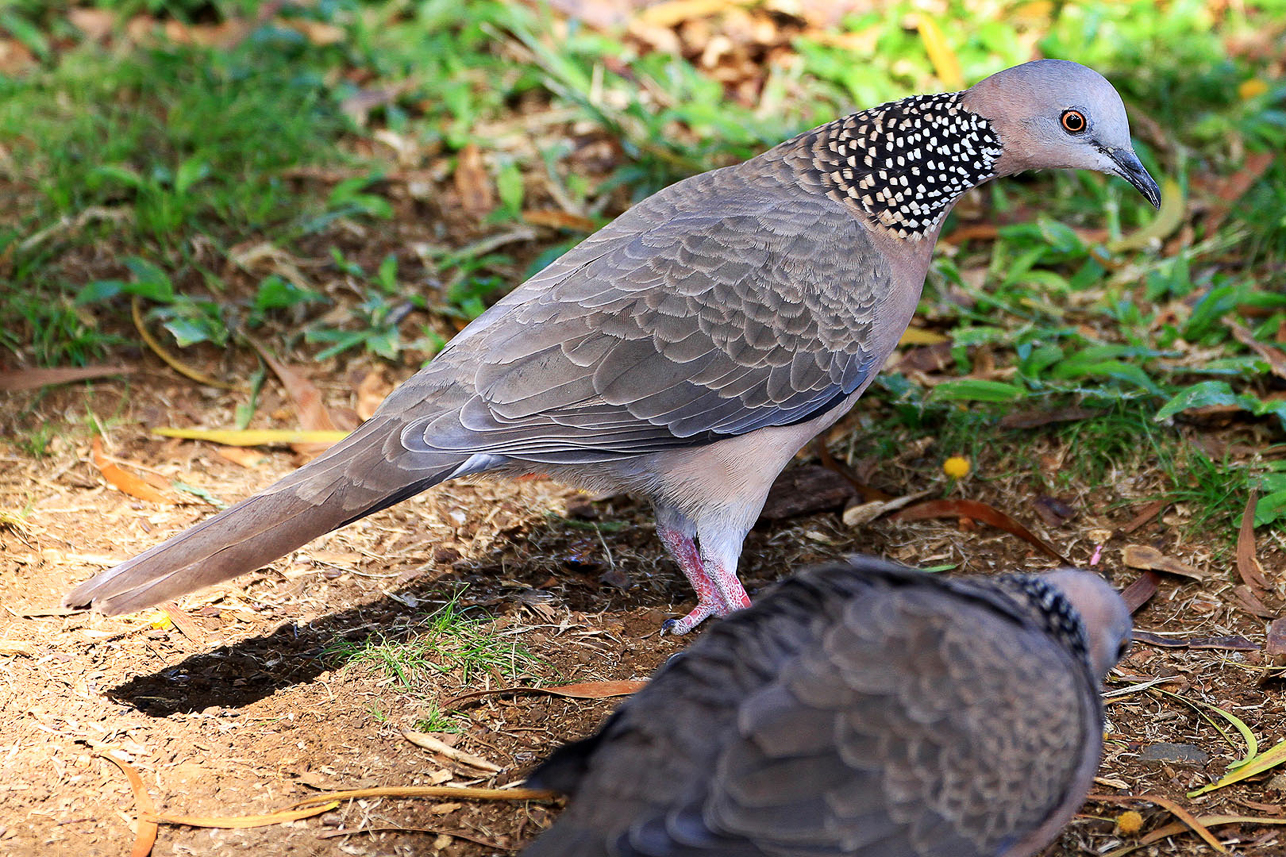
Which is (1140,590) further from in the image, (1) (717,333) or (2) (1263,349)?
(1) (717,333)

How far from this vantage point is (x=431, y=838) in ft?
9.70

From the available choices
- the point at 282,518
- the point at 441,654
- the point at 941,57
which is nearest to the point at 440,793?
the point at 441,654

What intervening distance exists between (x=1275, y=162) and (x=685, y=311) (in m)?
3.69

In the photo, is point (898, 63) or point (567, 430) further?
point (898, 63)

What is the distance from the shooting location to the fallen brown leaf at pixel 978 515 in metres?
4.08

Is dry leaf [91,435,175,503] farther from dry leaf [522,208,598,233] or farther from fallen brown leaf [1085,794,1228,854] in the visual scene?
fallen brown leaf [1085,794,1228,854]

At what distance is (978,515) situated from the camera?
4238mm

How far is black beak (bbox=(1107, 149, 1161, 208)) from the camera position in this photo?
3916mm

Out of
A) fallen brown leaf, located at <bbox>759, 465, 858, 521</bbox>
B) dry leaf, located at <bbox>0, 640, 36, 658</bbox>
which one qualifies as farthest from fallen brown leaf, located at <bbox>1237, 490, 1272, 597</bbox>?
dry leaf, located at <bbox>0, 640, 36, 658</bbox>

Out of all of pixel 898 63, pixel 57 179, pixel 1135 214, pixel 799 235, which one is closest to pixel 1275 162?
pixel 1135 214

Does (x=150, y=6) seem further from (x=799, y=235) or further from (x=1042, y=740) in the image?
(x=1042, y=740)

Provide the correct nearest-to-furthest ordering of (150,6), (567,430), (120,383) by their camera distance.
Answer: (567,430), (120,383), (150,6)

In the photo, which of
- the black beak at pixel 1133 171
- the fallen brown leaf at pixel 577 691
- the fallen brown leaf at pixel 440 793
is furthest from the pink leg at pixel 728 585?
the black beak at pixel 1133 171

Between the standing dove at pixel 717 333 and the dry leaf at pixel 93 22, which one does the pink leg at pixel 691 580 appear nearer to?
the standing dove at pixel 717 333
